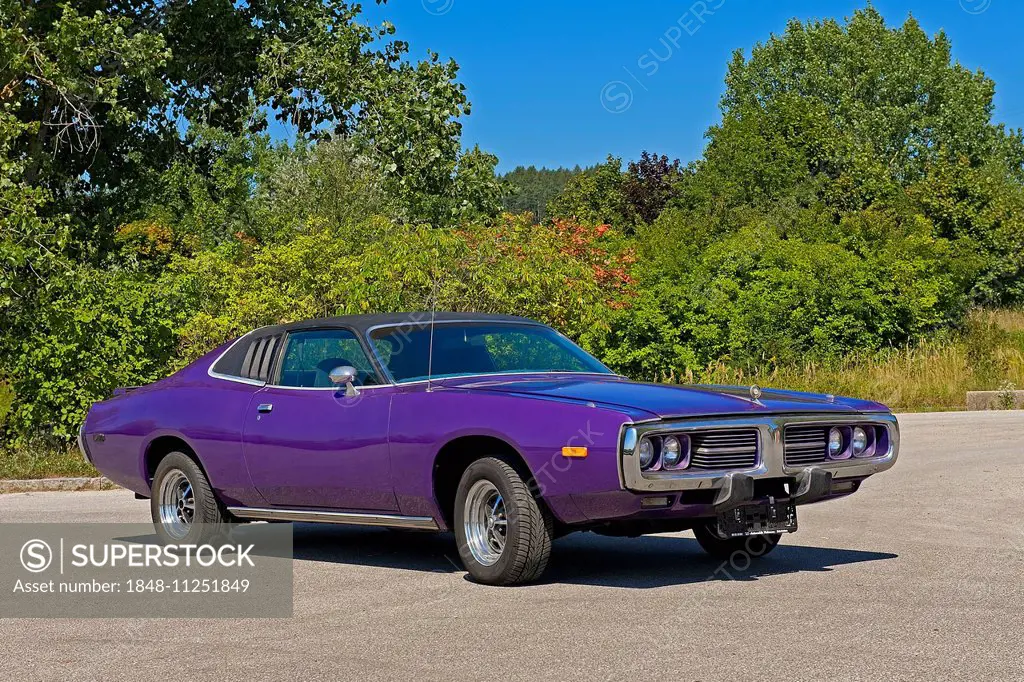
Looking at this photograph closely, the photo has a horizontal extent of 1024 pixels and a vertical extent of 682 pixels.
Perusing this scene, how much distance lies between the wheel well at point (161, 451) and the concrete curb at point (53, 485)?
18.1ft

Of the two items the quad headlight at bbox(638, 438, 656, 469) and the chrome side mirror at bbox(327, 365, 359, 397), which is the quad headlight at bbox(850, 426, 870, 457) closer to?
the quad headlight at bbox(638, 438, 656, 469)

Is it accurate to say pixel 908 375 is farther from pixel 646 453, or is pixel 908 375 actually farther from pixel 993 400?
pixel 646 453

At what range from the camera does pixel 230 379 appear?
990 centimetres

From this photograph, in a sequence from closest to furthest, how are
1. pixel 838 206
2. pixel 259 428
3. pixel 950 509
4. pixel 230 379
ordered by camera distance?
pixel 259 428
pixel 230 379
pixel 950 509
pixel 838 206

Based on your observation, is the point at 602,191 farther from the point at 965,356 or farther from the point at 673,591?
the point at 673,591

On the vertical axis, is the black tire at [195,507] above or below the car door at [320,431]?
below

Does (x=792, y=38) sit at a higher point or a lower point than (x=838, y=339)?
higher

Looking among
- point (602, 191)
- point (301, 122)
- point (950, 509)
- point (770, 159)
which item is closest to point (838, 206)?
point (770, 159)

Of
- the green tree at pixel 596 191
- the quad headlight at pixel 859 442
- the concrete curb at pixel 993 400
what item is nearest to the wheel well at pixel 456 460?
the quad headlight at pixel 859 442

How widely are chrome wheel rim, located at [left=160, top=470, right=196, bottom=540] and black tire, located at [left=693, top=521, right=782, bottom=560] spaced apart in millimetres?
3637

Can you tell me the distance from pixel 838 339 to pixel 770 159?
33.3m

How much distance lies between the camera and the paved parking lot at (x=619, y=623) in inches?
226

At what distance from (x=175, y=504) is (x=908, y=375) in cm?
2059

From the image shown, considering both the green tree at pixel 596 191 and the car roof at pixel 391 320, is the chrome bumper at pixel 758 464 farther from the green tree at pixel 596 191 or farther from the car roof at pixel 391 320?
the green tree at pixel 596 191
